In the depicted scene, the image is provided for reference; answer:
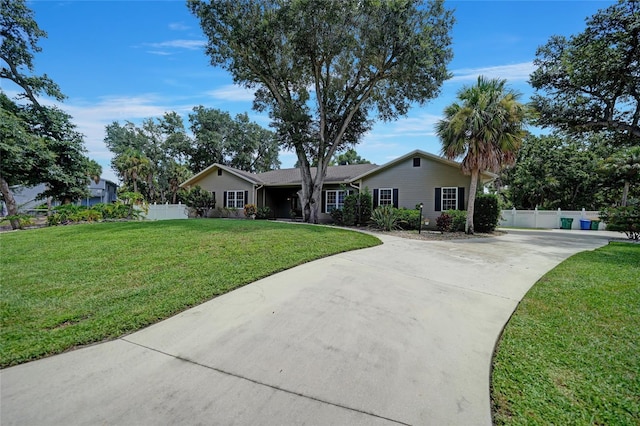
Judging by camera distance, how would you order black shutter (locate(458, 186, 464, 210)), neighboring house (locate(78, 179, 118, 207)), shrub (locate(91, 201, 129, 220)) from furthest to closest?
neighboring house (locate(78, 179, 118, 207)) → shrub (locate(91, 201, 129, 220)) → black shutter (locate(458, 186, 464, 210))

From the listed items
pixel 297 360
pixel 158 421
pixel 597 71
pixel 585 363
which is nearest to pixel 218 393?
pixel 158 421

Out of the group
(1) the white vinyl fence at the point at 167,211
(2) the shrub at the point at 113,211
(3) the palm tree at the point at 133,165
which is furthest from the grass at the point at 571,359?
(3) the palm tree at the point at 133,165

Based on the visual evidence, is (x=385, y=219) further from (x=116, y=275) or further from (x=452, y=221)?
(x=116, y=275)

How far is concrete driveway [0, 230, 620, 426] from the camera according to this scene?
6.64 ft

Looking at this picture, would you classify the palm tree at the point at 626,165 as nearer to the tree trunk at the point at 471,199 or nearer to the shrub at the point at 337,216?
the tree trunk at the point at 471,199

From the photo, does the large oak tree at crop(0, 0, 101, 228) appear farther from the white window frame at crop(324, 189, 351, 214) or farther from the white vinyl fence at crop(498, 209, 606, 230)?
the white vinyl fence at crop(498, 209, 606, 230)

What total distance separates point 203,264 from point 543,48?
19.2 meters

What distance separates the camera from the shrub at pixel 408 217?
14328mm

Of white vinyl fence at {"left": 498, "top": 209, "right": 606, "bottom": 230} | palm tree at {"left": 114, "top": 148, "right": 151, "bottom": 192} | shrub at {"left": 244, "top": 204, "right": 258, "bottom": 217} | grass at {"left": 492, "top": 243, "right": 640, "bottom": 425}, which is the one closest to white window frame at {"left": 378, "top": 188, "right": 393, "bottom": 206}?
white vinyl fence at {"left": 498, "top": 209, "right": 606, "bottom": 230}

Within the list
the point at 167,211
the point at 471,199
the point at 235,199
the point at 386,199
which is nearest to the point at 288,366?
the point at 471,199

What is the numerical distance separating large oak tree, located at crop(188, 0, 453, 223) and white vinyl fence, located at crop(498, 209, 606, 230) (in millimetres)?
11149

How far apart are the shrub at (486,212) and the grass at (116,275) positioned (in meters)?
7.46

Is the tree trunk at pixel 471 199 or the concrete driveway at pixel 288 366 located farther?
the tree trunk at pixel 471 199

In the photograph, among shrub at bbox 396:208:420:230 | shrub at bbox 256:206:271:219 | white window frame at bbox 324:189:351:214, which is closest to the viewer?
shrub at bbox 396:208:420:230
